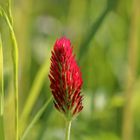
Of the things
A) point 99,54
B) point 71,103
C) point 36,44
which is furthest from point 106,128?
point 71,103

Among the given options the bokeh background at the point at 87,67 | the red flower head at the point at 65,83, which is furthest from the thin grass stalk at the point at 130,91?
the red flower head at the point at 65,83

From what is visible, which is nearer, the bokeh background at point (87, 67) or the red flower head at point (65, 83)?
the red flower head at point (65, 83)

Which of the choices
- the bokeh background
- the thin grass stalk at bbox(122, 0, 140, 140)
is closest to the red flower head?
the bokeh background

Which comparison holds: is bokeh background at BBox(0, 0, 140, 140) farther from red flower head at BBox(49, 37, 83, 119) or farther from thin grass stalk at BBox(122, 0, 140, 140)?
red flower head at BBox(49, 37, 83, 119)

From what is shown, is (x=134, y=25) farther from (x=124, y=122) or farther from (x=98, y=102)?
(x=98, y=102)

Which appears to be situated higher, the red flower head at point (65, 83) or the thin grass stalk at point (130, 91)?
the red flower head at point (65, 83)

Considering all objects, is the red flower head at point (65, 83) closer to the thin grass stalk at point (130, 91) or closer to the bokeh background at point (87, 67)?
the bokeh background at point (87, 67)

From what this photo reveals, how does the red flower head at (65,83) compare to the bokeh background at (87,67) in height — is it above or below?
above
